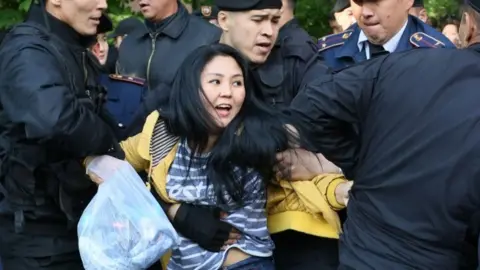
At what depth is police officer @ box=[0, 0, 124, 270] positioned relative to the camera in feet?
10.7

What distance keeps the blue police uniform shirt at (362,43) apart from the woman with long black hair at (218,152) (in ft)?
2.47

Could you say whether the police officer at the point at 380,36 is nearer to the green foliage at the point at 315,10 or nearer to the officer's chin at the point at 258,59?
the officer's chin at the point at 258,59

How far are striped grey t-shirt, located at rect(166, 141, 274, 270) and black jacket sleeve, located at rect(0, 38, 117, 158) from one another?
12.3 inches

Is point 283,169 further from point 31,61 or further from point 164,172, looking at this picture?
point 31,61

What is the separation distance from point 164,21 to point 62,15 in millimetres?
1595

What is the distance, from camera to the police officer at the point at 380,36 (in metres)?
4.04

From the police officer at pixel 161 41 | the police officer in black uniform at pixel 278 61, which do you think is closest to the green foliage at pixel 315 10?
the police officer at pixel 161 41

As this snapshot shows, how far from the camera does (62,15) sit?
3.62 metres

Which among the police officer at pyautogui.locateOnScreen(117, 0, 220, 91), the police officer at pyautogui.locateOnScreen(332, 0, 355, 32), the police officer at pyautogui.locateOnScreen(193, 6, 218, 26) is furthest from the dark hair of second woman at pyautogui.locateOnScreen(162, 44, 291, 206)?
the police officer at pyautogui.locateOnScreen(332, 0, 355, 32)

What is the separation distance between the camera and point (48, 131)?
3.20 metres

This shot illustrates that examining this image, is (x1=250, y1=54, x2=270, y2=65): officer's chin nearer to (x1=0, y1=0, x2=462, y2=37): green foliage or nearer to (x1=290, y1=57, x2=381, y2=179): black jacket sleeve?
(x1=290, y1=57, x2=381, y2=179): black jacket sleeve

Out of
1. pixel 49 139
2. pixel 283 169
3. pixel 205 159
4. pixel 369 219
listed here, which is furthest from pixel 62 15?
pixel 369 219

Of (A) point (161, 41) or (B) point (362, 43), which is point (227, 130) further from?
(A) point (161, 41)

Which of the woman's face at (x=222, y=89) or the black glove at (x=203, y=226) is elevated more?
the woman's face at (x=222, y=89)
